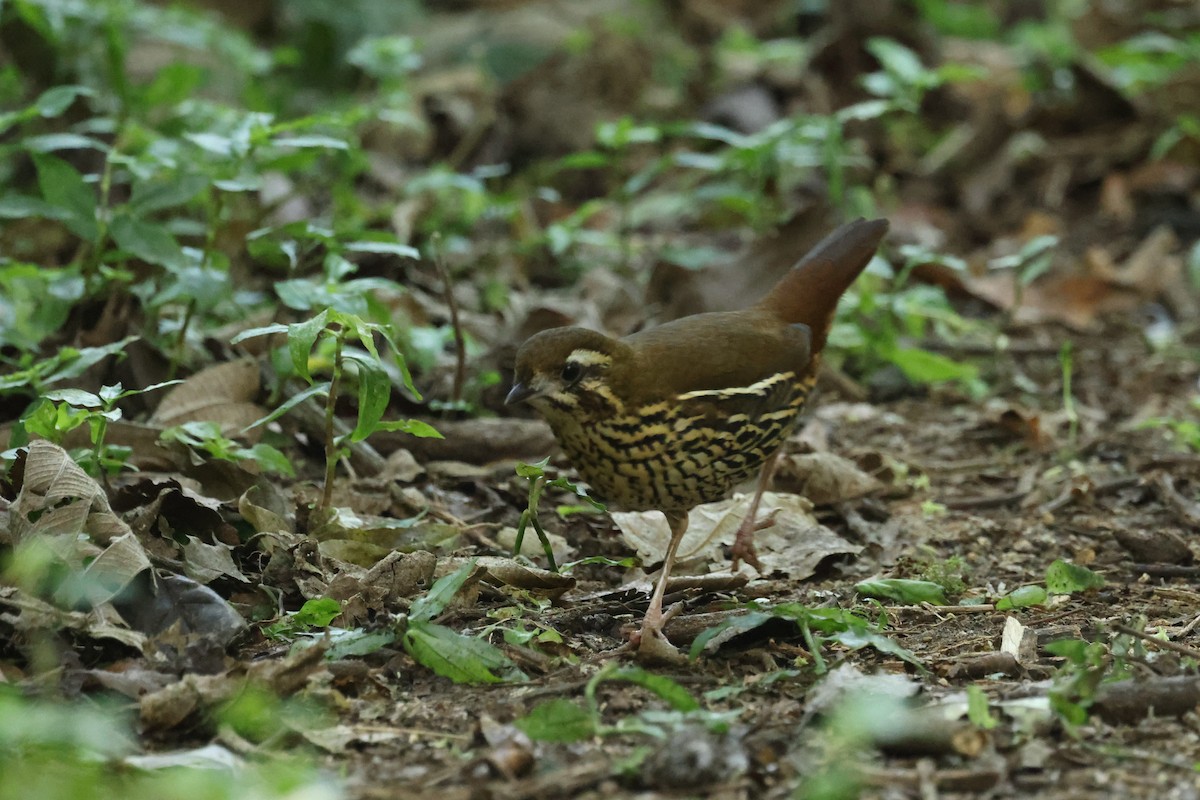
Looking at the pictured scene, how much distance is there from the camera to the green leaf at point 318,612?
3.51m

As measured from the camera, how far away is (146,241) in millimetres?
4566

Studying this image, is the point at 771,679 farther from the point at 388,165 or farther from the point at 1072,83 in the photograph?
the point at 1072,83

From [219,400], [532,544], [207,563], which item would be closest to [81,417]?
[207,563]

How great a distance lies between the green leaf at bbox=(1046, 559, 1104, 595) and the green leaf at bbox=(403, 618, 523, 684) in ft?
5.15

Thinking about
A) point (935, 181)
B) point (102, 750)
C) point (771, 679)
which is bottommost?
point (935, 181)

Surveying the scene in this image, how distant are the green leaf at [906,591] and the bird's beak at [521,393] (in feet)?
3.44

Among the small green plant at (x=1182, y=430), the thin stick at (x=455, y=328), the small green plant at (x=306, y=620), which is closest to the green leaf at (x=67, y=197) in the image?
the thin stick at (x=455, y=328)

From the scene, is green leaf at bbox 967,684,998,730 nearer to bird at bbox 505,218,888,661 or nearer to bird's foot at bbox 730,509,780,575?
bird at bbox 505,218,888,661

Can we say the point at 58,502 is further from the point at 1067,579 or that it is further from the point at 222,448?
the point at 1067,579

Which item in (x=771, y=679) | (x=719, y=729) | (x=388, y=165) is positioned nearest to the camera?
(x=719, y=729)

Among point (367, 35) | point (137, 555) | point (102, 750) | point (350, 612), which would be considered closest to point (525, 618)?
point (350, 612)

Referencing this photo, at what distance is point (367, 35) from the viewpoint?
969cm

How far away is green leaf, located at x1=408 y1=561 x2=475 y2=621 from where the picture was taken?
3422mm

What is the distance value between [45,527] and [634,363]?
1628 millimetres
